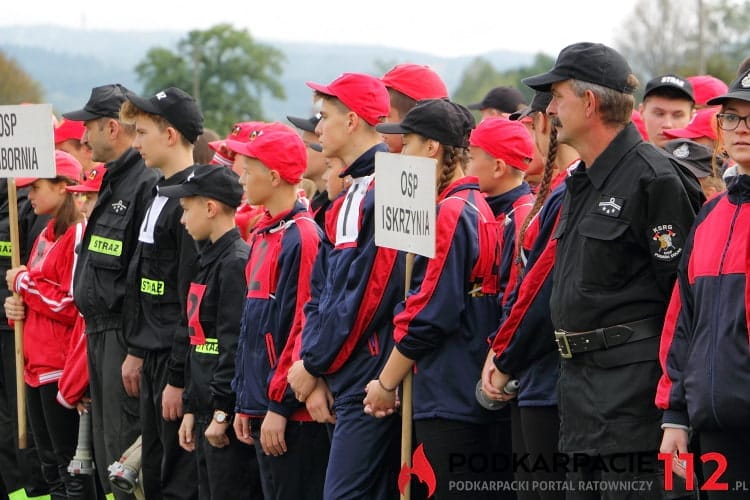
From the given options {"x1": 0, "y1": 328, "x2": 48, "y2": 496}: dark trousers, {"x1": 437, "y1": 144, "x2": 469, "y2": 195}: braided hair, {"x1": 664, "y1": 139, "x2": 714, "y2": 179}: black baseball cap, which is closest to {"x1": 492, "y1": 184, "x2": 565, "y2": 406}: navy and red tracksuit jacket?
{"x1": 437, "y1": 144, "x2": 469, "y2": 195}: braided hair

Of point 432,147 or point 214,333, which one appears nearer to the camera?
point 432,147

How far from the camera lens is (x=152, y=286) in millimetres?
7535

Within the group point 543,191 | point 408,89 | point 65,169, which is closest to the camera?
point 543,191

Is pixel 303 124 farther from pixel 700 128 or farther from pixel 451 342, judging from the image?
pixel 451 342

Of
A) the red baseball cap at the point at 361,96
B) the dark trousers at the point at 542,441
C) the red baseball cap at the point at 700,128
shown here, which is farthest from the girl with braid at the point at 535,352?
the red baseball cap at the point at 700,128

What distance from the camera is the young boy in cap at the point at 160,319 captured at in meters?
7.34

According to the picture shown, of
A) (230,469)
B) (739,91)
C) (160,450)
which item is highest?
(739,91)

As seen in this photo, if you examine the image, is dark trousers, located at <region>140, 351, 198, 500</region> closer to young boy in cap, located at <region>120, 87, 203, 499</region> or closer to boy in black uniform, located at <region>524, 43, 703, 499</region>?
young boy in cap, located at <region>120, 87, 203, 499</region>

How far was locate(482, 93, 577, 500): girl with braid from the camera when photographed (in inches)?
206

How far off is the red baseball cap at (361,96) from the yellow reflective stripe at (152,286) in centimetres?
175

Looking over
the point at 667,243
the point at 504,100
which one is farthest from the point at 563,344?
the point at 504,100

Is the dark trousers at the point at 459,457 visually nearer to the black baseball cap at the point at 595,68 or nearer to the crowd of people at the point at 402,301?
the crowd of people at the point at 402,301

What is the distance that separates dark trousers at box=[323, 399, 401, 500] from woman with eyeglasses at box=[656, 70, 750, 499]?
1.76 metres

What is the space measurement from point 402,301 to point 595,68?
1.54 m
